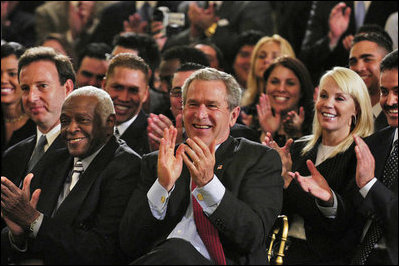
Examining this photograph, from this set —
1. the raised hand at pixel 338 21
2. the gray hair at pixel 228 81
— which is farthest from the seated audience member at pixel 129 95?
the raised hand at pixel 338 21

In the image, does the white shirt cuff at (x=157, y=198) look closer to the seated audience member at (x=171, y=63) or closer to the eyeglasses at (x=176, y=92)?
the eyeglasses at (x=176, y=92)

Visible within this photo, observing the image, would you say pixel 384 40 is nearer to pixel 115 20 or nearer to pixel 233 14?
pixel 233 14

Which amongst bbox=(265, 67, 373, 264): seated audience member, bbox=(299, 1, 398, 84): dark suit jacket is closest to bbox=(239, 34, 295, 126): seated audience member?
bbox=(299, 1, 398, 84): dark suit jacket

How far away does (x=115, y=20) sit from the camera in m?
4.74

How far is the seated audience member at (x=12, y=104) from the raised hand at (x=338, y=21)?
1.68 metres

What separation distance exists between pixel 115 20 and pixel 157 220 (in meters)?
2.70

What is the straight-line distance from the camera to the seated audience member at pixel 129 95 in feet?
9.78

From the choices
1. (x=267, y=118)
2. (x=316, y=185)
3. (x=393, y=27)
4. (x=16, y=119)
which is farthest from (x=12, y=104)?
(x=393, y=27)

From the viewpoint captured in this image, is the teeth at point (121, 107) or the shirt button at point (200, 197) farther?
the teeth at point (121, 107)

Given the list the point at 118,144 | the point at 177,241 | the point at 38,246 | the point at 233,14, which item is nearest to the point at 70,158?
the point at 118,144

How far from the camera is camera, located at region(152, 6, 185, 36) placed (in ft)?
14.8

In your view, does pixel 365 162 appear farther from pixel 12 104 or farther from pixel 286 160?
pixel 12 104

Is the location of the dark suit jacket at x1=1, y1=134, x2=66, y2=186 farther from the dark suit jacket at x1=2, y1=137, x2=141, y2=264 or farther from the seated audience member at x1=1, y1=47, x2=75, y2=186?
the dark suit jacket at x1=2, y1=137, x2=141, y2=264

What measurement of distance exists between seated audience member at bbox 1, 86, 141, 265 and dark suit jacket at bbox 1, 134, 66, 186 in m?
0.16
